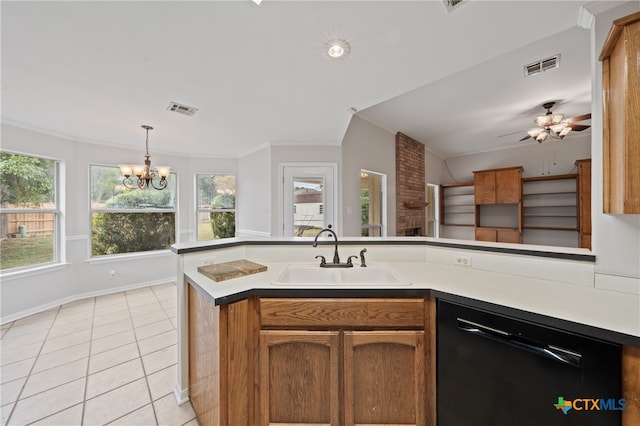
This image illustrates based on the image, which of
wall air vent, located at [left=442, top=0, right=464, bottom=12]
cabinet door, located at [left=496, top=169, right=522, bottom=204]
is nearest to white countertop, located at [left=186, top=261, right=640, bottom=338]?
wall air vent, located at [left=442, top=0, right=464, bottom=12]

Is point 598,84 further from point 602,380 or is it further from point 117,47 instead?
point 117,47

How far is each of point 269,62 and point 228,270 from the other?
1554 mm

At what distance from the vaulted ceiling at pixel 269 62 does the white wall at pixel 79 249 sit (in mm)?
295

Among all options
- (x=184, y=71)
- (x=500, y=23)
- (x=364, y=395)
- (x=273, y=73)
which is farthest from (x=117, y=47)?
(x=364, y=395)

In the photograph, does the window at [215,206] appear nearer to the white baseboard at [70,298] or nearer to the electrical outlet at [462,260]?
the white baseboard at [70,298]

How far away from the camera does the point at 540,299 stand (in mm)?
1124

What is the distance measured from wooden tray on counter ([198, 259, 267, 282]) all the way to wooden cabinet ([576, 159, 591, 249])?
17.8 ft

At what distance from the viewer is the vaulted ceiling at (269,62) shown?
4.56 feet

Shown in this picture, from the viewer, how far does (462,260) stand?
5.64ft

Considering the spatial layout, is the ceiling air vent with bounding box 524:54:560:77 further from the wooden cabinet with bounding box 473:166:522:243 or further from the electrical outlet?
the wooden cabinet with bounding box 473:166:522:243

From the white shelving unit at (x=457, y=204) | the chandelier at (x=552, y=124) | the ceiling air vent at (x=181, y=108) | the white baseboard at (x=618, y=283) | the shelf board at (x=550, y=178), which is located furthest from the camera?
the white shelving unit at (x=457, y=204)

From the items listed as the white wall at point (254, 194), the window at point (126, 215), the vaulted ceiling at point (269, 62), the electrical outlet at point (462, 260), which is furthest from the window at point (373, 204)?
the window at point (126, 215)

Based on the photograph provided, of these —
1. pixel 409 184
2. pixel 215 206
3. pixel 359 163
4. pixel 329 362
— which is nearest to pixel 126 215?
pixel 215 206

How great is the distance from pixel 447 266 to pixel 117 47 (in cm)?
274
